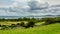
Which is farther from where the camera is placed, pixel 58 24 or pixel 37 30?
pixel 58 24

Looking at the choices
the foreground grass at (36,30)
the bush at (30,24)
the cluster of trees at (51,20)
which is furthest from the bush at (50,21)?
the bush at (30,24)

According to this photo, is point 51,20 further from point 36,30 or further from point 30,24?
point 30,24

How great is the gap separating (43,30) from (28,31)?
889mm

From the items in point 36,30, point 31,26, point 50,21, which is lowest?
point 36,30

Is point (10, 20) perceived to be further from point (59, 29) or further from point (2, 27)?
point (59, 29)

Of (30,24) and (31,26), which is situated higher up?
(30,24)

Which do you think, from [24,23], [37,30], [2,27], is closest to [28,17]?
[24,23]

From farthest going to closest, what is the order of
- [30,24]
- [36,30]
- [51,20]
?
[51,20] → [30,24] → [36,30]

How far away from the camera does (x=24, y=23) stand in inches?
286

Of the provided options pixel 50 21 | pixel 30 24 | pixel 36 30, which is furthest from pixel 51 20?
pixel 30 24

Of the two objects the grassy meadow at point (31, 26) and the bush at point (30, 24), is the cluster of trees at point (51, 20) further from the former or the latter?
the bush at point (30, 24)

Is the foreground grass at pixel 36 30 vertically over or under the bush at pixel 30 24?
under

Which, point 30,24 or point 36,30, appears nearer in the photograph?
point 36,30

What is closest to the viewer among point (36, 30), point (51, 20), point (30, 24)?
point (36, 30)
